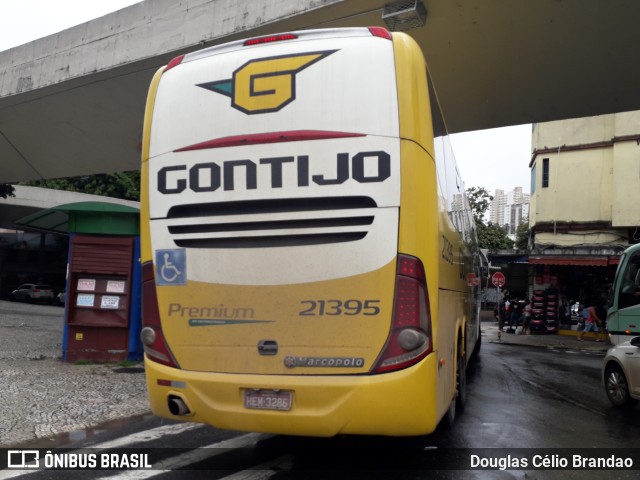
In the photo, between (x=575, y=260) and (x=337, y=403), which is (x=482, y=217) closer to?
(x=575, y=260)

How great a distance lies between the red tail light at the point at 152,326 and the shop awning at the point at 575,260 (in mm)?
21674

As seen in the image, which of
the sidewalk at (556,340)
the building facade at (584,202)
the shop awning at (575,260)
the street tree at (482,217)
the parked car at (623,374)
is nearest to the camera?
the parked car at (623,374)

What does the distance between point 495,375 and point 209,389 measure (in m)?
8.52

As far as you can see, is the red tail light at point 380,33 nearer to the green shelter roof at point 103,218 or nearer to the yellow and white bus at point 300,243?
the yellow and white bus at point 300,243

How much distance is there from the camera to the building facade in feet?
76.5

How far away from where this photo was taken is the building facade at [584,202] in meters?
23.3

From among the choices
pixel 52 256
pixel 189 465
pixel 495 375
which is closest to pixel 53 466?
pixel 189 465

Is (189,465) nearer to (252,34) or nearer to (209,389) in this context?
(209,389)

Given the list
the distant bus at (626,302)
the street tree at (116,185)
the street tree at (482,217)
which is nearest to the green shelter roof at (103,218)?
the distant bus at (626,302)

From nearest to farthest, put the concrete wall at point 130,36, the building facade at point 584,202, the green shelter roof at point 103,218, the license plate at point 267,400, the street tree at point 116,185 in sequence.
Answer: the license plate at point 267,400, the concrete wall at point 130,36, the green shelter roof at point 103,218, the building facade at point 584,202, the street tree at point 116,185

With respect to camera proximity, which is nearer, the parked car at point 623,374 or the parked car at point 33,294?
the parked car at point 623,374

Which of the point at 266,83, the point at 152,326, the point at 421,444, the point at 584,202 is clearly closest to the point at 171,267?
the point at 152,326

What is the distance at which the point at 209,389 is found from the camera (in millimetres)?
4574

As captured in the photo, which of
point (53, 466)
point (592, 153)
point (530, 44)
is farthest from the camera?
point (592, 153)
